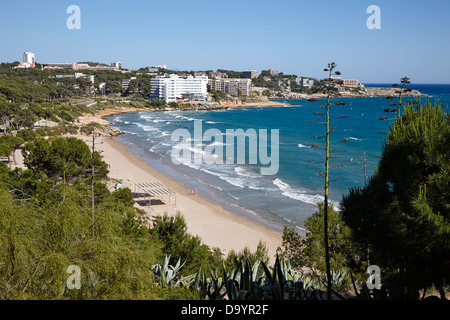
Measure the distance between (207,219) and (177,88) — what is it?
105636 mm

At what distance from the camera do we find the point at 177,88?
12400cm

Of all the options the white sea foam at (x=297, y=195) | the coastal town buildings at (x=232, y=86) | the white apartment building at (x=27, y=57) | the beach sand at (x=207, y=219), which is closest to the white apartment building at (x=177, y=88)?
the coastal town buildings at (x=232, y=86)

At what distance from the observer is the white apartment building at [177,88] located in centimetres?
11938

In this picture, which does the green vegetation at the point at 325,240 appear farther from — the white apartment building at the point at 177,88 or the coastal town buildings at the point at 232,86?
the coastal town buildings at the point at 232,86

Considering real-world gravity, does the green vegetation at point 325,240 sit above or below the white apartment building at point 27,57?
below

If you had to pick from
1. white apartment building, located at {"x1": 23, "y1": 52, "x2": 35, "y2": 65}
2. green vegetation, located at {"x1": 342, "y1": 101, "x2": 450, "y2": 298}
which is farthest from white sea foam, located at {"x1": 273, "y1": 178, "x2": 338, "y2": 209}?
white apartment building, located at {"x1": 23, "y1": 52, "x2": 35, "y2": 65}

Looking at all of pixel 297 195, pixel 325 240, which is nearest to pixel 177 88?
pixel 297 195

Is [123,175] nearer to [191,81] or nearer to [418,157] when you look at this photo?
[418,157]

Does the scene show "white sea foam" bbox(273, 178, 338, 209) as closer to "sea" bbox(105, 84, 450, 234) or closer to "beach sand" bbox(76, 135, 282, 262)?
"sea" bbox(105, 84, 450, 234)

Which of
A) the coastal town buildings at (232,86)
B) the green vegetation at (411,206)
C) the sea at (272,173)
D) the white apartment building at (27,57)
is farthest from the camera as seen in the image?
the white apartment building at (27,57)

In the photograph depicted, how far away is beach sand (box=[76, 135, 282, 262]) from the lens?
19.3 metres

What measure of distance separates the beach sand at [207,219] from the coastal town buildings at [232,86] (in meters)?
121

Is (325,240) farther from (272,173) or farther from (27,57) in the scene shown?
(27,57)

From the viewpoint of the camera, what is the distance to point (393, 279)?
6824 millimetres
